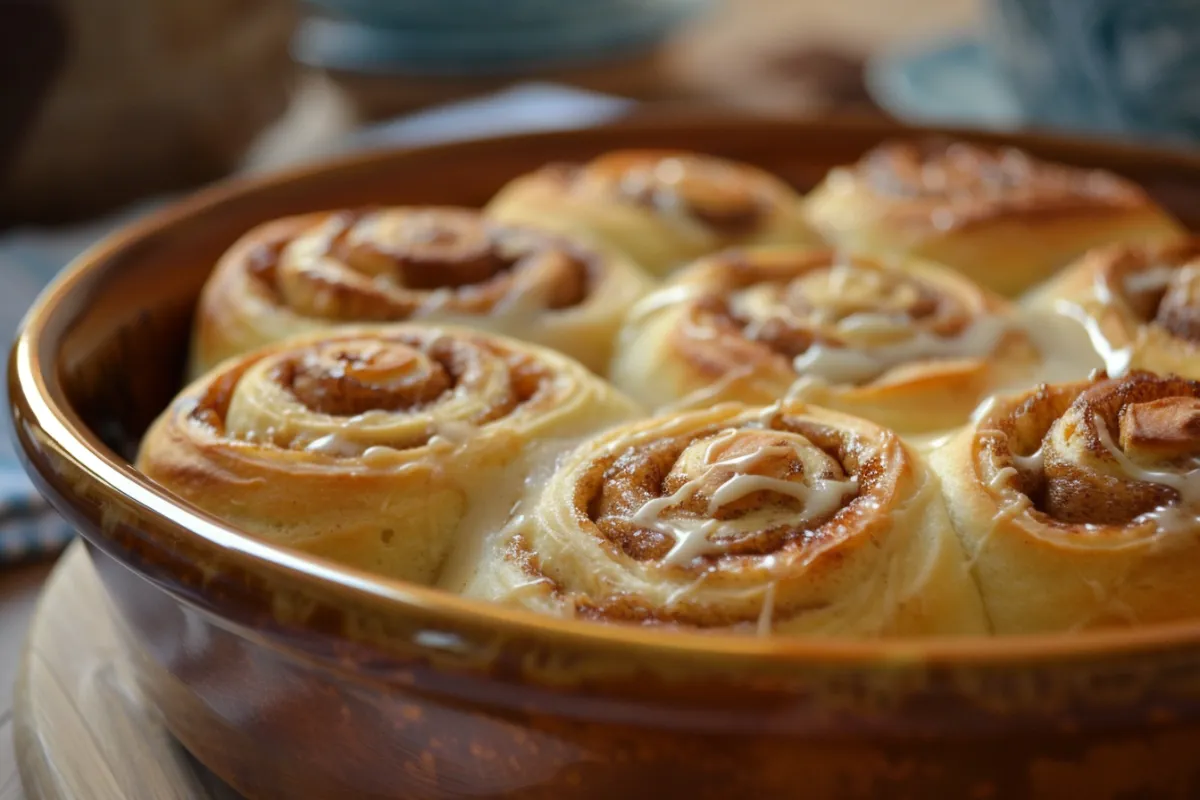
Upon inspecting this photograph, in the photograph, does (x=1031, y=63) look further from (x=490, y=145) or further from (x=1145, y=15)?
(x=490, y=145)

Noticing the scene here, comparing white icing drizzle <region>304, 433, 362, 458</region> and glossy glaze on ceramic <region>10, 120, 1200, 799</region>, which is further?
white icing drizzle <region>304, 433, 362, 458</region>

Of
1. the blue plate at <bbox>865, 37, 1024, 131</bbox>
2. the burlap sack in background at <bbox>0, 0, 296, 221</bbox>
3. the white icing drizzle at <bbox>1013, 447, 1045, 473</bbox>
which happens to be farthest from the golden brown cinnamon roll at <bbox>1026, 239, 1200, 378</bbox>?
the burlap sack in background at <bbox>0, 0, 296, 221</bbox>

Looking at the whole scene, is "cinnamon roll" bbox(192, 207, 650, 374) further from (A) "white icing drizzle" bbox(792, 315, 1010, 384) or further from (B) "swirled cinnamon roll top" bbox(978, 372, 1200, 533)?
(B) "swirled cinnamon roll top" bbox(978, 372, 1200, 533)

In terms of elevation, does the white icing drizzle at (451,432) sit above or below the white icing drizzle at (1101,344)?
below

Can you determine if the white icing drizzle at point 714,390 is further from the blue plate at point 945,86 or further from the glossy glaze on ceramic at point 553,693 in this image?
the blue plate at point 945,86

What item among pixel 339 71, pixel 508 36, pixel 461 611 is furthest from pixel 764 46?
pixel 461 611

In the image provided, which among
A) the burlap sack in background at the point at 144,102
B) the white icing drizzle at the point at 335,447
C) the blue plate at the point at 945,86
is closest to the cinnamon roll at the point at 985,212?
the blue plate at the point at 945,86

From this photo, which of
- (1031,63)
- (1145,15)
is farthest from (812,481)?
(1031,63)
